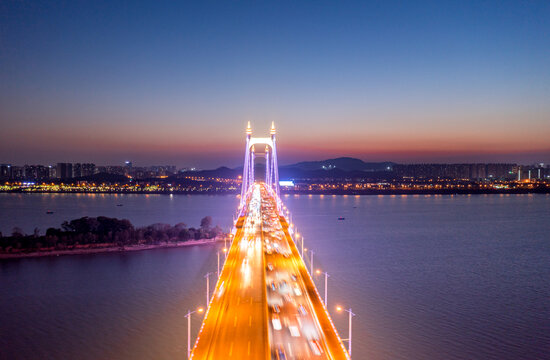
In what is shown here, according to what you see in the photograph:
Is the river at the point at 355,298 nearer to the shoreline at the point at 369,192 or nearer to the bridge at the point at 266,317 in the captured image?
the bridge at the point at 266,317

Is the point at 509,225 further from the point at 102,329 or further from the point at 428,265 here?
the point at 102,329

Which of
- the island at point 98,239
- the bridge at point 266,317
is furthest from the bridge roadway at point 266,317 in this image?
the island at point 98,239

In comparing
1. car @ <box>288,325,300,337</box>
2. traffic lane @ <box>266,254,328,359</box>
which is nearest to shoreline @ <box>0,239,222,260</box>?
traffic lane @ <box>266,254,328,359</box>

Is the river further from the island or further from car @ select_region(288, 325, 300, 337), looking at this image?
car @ select_region(288, 325, 300, 337)

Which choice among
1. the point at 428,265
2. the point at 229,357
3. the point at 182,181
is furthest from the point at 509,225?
the point at 182,181

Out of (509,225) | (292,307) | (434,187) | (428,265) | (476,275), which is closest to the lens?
(292,307)

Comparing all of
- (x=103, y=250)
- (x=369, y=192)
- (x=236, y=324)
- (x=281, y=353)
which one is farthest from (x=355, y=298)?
(x=369, y=192)
